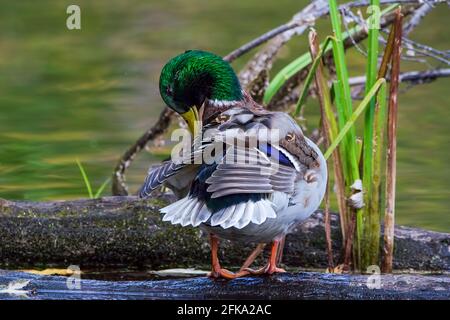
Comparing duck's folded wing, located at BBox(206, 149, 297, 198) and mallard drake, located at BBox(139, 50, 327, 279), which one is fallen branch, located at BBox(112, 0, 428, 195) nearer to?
mallard drake, located at BBox(139, 50, 327, 279)

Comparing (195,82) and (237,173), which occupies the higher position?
(195,82)

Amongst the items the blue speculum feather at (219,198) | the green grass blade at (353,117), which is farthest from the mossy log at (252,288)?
the green grass blade at (353,117)

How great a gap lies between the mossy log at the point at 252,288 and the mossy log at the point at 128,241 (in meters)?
0.95

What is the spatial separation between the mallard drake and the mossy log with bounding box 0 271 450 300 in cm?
23

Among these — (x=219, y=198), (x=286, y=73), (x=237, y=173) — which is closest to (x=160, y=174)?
(x=219, y=198)

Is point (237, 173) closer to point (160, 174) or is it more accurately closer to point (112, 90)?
point (160, 174)

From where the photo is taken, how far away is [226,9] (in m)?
14.4

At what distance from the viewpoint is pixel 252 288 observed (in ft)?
14.8

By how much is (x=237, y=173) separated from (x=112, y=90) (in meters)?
7.10

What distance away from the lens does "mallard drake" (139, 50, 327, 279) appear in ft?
14.0

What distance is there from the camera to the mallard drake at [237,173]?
4270 mm

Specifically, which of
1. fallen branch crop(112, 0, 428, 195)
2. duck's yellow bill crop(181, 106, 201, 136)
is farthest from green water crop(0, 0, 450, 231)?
duck's yellow bill crop(181, 106, 201, 136)

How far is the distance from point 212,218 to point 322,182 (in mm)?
662
